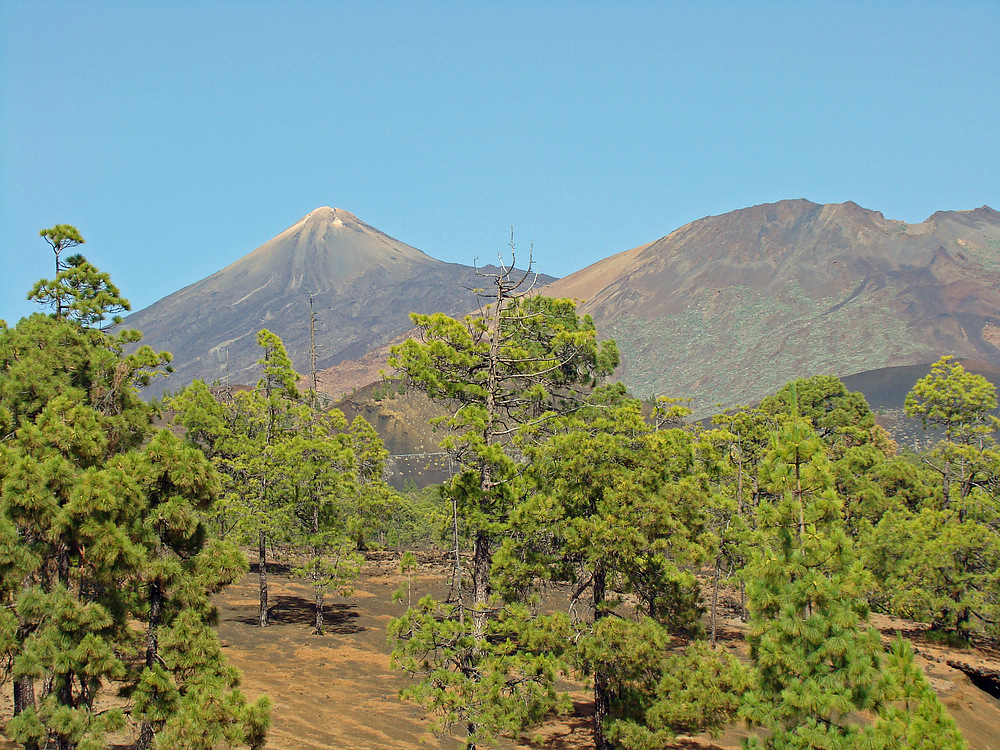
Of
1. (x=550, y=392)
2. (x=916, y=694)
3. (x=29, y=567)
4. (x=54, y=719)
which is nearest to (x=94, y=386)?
(x=29, y=567)

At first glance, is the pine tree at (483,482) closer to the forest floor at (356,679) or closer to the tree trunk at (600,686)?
the tree trunk at (600,686)

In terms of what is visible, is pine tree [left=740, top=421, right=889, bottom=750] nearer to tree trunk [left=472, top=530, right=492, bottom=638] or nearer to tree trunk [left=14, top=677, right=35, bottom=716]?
tree trunk [left=472, top=530, right=492, bottom=638]

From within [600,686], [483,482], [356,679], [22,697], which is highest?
[483,482]

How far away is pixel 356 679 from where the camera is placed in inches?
875

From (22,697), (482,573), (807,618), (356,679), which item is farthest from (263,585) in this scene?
(807,618)

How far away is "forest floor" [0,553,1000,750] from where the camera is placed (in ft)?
55.8

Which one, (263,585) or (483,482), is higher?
(483,482)

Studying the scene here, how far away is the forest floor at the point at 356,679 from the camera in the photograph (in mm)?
17000

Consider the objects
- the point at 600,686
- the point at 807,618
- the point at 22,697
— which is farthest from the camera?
the point at 600,686

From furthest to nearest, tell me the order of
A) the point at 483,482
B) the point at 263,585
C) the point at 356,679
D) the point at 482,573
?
the point at 263,585
the point at 356,679
the point at 482,573
the point at 483,482

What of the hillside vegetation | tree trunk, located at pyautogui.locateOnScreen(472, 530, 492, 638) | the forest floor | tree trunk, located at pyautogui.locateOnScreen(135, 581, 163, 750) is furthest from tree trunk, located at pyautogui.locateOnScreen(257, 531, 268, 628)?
tree trunk, located at pyautogui.locateOnScreen(135, 581, 163, 750)

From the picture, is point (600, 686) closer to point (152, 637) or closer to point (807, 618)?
point (807, 618)

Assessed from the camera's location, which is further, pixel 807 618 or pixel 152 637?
pixel 807 618

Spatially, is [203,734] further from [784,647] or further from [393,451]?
[393,451]
